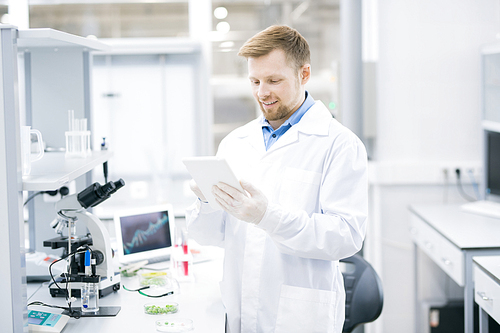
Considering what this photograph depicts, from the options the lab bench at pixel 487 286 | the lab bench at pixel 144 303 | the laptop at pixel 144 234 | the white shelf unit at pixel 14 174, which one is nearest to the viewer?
the white shelf unit at pixel 14 174

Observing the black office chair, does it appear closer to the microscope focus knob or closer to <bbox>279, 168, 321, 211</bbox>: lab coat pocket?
<bbox>279, 168, 321, 211</bbox>: lab coat pocket

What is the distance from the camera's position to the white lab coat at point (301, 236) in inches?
53.5

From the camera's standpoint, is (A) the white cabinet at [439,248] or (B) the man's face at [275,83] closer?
(B) the man's face at [275,83]

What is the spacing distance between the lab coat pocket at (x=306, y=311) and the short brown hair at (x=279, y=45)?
673 mm

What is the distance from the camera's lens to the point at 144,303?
161cm

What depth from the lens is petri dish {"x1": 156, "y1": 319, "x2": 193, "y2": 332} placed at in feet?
4.48

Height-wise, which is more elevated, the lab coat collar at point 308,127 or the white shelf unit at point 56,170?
the lab coat collar at point 308,127

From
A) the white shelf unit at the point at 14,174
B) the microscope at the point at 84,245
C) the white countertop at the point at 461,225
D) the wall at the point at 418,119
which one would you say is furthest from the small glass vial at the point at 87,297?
the wall at the point at 418,119

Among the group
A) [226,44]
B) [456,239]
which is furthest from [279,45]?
[226,44]

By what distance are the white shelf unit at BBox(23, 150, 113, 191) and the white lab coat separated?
40 centimetres

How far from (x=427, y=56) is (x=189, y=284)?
2.05 meters

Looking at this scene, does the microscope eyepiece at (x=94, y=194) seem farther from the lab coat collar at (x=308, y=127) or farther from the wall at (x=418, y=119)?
the wall at (x=418, y=119)

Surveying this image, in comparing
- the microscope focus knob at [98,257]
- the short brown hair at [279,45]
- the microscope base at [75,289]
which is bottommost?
the microscope base at [75,289]

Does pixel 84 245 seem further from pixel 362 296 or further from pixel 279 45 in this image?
pixel 362 296
